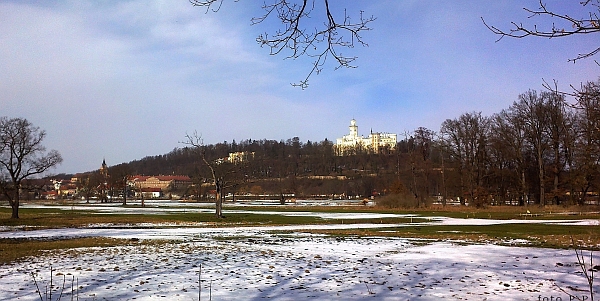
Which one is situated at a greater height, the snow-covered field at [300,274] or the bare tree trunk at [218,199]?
the bare tree trunk at [218,199]

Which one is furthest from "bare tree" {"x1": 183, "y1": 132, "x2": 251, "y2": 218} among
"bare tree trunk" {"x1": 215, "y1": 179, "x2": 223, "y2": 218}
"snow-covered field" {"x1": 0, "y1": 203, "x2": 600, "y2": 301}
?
"snow-covered field" {"x1": 0, "y1": 203, "x2": 600, "y2": 301}

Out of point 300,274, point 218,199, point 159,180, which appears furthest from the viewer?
point 159,180

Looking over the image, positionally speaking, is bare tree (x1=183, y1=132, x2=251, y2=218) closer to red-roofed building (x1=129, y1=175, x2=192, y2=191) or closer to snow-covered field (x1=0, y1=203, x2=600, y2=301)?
snow-covered field (x1=0, y1=203, x2=600, y2=301)

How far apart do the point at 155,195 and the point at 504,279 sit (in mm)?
163426

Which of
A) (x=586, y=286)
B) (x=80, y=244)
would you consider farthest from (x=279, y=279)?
(x=80, y=244)

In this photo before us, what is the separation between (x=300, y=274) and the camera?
10812 millimetres

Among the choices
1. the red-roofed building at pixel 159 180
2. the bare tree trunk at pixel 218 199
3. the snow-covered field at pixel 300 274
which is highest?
the red-roofed building at pixel 159 180

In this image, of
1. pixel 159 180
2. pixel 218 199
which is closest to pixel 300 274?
pixel 218 199

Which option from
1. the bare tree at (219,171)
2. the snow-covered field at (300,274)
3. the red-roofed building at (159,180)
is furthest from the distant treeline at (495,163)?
the red-roofed building at (159,180)

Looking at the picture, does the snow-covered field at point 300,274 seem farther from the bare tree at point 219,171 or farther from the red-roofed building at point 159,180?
the red-roofed building at point 159,180

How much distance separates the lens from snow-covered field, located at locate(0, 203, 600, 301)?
341 inches

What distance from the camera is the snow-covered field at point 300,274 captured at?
8656 millimetres

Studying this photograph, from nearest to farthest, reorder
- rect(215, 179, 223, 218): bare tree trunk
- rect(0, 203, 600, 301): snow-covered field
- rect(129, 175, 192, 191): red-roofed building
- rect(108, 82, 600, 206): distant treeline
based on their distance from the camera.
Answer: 1. rect(0, 203, 600, 301): snow-covered field
2. rect(215, 179, 223, 218): bare tree trunk
3. rect(108, 82, 600, 206): distant treeline
4. rect(129, 175, 192, 191): red-roofed building

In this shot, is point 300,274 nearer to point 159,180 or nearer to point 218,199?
point 218,199
